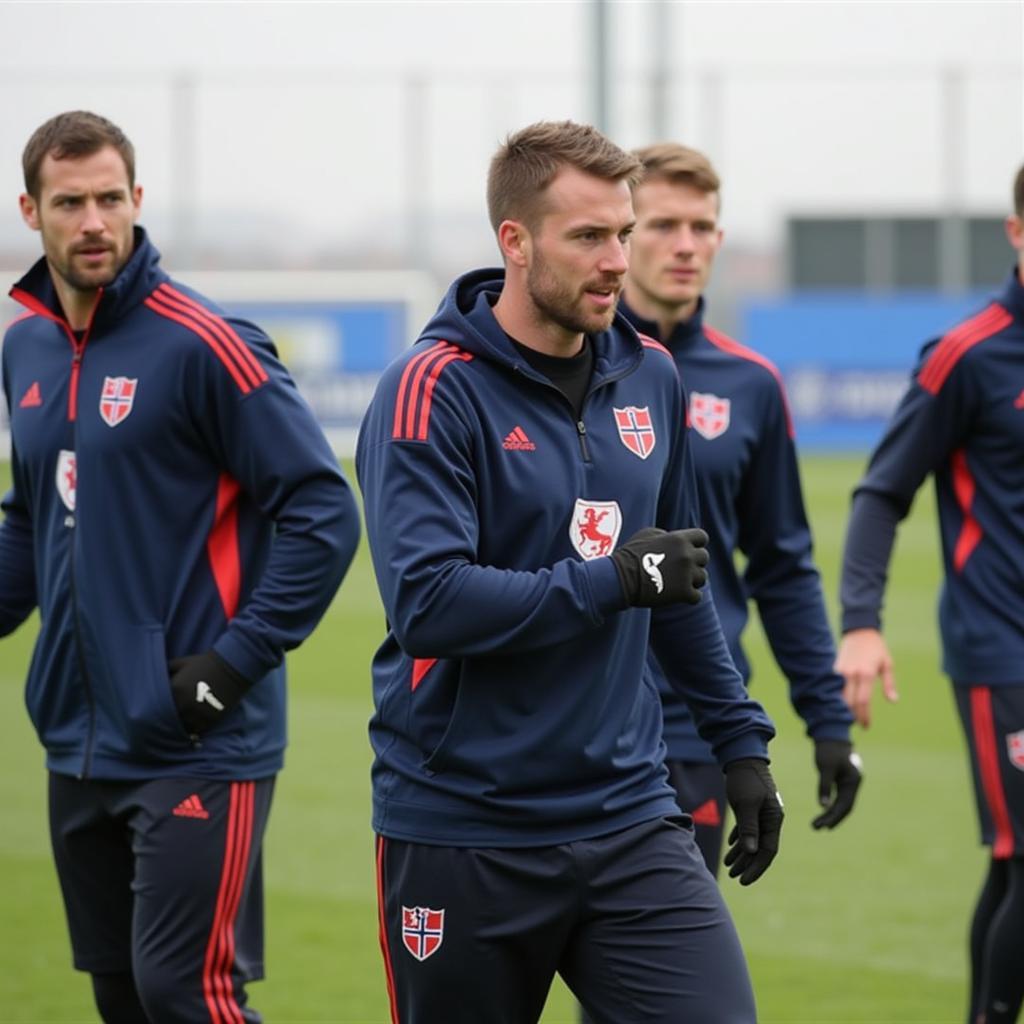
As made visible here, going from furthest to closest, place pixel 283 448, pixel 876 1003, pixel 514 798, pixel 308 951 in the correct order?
pixel 308 951 → pixel 876 1003 → pixel 283 448 → pixel 514 798

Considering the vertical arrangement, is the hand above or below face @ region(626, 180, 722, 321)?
below

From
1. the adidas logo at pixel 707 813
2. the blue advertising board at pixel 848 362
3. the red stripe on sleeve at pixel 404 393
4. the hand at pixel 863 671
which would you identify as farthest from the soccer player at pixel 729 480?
the blue advertising board at pixel 848 362

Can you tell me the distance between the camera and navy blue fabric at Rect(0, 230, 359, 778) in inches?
172

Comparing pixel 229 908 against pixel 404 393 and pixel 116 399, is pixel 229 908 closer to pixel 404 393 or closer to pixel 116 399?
pixel 116 399

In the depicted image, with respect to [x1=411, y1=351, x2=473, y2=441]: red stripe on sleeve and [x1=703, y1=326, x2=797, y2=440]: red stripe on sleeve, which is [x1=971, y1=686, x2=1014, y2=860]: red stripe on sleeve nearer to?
[x1=703, y1=326, x2=797, y2=440]: red stripe on sleeve

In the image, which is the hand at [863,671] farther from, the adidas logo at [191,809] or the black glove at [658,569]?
the black glove at [658,569]

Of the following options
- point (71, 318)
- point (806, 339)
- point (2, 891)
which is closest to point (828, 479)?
point (806, 339)

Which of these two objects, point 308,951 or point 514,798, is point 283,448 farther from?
point 308,951

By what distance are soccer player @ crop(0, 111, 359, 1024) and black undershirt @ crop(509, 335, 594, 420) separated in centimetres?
95

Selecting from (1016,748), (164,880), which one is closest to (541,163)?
(164,880)

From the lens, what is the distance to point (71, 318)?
460 centimetres

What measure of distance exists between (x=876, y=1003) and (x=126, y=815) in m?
2.64

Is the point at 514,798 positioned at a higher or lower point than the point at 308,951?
higher

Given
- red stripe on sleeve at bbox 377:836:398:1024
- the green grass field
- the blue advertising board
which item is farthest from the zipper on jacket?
the blue advertising board
